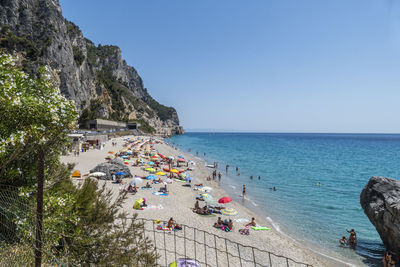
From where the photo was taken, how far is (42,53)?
52875mm

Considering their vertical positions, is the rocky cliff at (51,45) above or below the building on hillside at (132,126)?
above

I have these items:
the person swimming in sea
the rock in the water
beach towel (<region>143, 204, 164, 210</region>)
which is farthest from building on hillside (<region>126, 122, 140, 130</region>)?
the person swimming in sea

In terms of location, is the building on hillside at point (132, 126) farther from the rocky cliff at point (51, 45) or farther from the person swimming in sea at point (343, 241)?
the person swimming in sea at point (343, 241)

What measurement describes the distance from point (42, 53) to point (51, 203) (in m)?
61.9

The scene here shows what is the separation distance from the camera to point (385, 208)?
12453mm

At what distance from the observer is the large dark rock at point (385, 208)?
1188cm

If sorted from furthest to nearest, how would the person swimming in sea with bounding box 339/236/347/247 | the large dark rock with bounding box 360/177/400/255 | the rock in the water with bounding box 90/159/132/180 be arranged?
the rock in the water with bounding box 90/159/132/180, the person swimming in sea with bounding box 339/236/347/247, the large dark rock with bounding box 360/177/400/255

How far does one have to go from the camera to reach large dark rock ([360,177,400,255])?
1188 centimetres

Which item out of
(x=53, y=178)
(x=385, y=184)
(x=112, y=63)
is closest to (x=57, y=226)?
(x=53, y=178)

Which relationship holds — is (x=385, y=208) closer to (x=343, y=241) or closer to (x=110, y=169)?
(x=343, y=241)

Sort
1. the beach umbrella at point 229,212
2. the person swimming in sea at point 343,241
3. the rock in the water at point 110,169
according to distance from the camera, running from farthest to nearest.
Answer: the rock in the water at point 110,169
the beach umbrella at point 229,212
the person swimming in sea at point 343,241

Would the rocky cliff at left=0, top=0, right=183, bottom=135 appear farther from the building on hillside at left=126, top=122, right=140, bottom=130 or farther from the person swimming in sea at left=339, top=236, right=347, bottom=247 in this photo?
the person swimming in sea at left=339, top=236, right=347, bottom=247

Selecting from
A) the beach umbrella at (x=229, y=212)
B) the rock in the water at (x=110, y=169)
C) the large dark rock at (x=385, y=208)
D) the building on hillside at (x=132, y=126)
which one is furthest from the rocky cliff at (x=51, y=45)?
the large dark rock at (x=385, y=208)

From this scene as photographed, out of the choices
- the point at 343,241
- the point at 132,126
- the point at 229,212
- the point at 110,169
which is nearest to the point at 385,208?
the point at 343,241
